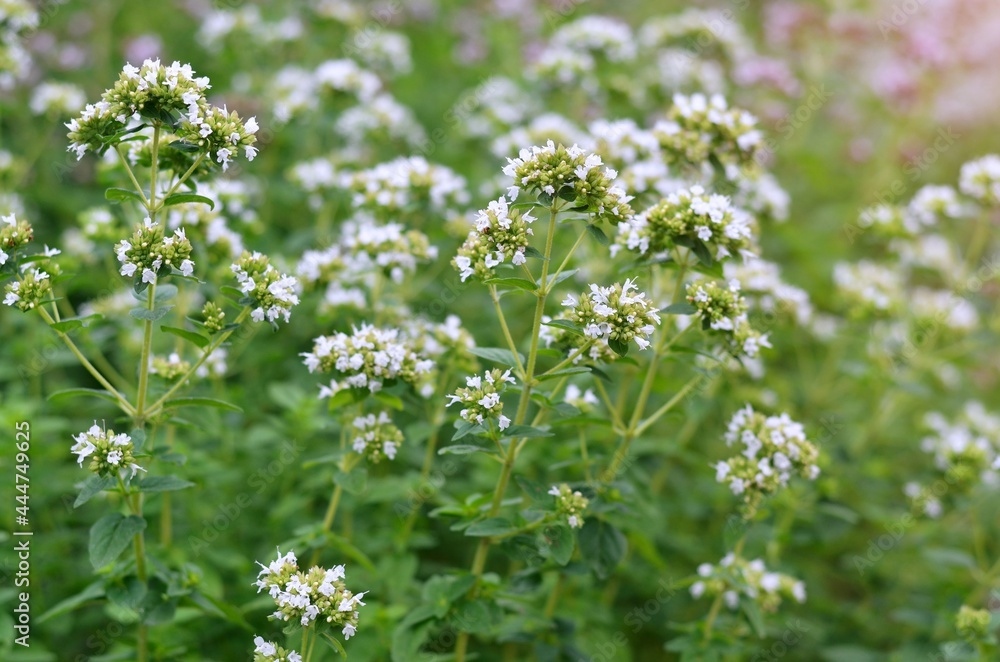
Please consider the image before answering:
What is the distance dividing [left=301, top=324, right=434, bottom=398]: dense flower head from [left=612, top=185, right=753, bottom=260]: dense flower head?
1137 mm

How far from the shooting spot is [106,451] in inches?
132

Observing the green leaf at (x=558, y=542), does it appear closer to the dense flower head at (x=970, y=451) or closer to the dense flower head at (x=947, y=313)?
the dense flower head at (x=970, y=451)

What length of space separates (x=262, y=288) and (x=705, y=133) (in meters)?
2.54

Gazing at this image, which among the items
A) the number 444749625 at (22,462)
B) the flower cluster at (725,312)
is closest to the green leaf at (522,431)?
the flower cluster at (725,312)

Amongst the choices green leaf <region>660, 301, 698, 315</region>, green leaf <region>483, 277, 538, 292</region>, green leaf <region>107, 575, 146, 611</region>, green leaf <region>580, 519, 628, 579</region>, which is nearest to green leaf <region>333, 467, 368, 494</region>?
green leaf <region>107, 575, 146, 611</region>

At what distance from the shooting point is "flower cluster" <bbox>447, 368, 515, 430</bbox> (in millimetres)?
3348

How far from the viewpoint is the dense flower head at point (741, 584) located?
4.24m

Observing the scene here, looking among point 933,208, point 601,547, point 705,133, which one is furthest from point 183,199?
point 933,208

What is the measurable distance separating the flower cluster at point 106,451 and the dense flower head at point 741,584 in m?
2.69

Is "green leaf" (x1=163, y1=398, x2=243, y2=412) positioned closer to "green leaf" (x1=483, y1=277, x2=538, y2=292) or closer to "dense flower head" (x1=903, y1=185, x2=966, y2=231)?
→ "green leaf" (x1=483, y1=277, x2=538, y2=292)

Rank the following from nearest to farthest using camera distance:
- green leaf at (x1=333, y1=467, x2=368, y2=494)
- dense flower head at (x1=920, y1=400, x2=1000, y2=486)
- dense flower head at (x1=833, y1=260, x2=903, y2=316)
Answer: green leaf at (x1=333, y1=467, x2=368, y2=494) < dense flower head at (x1=920, y1=400, x2=1000, y2=486) < dense flower head at (x1=833, y1=260, x2=903, y2=316)

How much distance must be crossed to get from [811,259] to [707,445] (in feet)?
8.24

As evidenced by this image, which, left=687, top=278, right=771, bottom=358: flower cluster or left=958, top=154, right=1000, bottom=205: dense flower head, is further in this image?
left=958, top=154, right=1000, bottom=205: dense flower head

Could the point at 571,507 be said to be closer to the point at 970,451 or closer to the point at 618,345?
the point at 618,345
